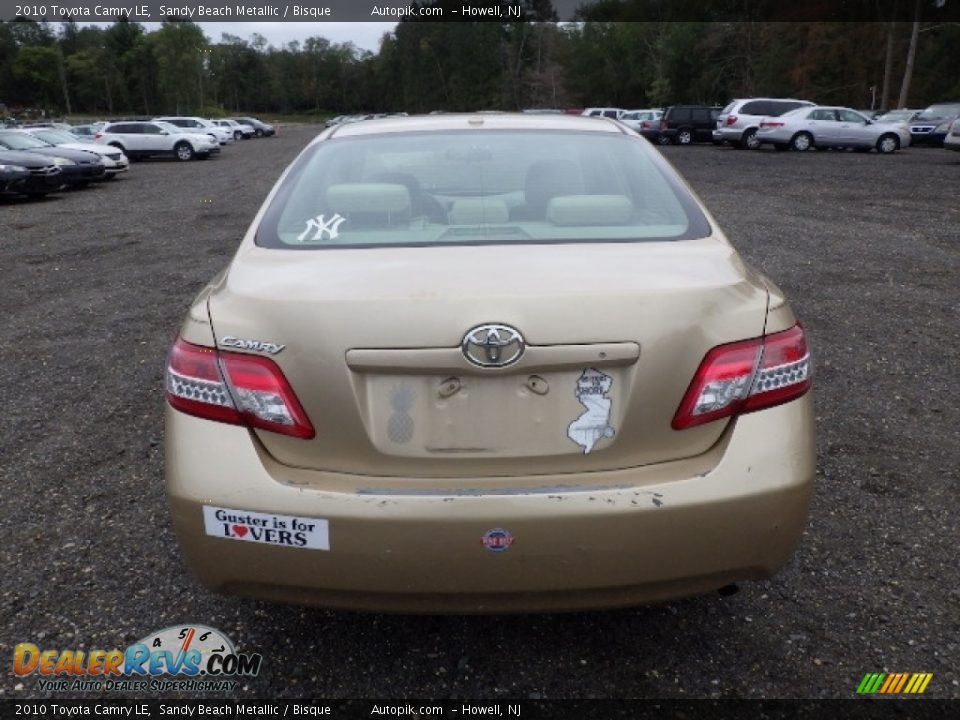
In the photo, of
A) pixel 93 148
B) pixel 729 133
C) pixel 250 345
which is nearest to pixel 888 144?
pixel 729 133

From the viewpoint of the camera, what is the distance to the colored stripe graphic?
2.36 m

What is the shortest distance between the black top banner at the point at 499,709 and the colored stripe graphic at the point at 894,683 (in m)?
0.04

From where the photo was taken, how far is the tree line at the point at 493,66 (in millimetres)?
51906

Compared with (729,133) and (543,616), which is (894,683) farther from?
(729,133)

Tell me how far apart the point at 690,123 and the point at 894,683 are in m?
34.0

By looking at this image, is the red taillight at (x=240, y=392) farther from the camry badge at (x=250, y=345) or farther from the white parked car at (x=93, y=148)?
the white parked car at (x=93, y=148)

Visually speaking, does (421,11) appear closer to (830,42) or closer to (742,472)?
(830,42)

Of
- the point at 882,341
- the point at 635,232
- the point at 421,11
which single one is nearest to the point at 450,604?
the point at 635,232

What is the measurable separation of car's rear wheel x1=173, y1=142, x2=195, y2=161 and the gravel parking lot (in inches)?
1037

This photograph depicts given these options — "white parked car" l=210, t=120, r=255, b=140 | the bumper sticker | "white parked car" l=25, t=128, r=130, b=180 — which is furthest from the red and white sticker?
"white parked car" l=210, t=120, r=255, b=140

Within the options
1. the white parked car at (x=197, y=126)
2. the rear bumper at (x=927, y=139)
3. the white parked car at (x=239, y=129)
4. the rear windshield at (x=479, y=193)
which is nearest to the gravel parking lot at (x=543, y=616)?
the rear windshield at (x=479, y=193)

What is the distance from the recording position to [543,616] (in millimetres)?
2713

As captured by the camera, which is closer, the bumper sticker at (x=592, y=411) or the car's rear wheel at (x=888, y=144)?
the bumper sticker at (x=592, y=411)

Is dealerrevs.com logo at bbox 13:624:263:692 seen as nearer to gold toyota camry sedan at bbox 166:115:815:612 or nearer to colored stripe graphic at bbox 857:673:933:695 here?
gold toyota camry sedan at bbox 166:115:815:612
